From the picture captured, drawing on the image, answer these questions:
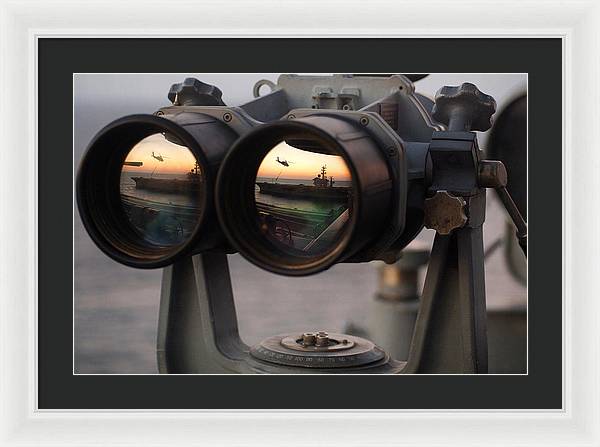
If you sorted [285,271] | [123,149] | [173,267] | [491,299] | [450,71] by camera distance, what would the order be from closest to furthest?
[285,271] → [123,149] → [450,71] → [173,267] → [491,299]

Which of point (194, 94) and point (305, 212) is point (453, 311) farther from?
point (194, 94)

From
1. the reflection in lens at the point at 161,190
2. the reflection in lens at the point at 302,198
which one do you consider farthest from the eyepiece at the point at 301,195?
the reflection in lens at the point at 161,190

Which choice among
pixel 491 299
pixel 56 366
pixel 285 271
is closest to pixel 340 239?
pixel 285 271

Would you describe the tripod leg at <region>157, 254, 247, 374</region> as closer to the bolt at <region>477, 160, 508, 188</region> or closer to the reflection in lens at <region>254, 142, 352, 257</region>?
the reflection in lens at <region>254, 142, 352, 257</region>

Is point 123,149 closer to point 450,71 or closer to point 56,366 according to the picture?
point 56,366

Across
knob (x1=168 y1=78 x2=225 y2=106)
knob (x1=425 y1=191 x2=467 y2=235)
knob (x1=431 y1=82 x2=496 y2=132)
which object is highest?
knob (x1=168 y1=78 x2=225 y2=106)

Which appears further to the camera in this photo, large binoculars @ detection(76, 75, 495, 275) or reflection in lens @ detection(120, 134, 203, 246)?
reflection in lens @ detection(120, 134, 203, 246)

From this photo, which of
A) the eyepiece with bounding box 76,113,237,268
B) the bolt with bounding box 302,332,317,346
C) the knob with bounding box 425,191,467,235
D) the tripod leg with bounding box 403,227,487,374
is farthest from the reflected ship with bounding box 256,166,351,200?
the bolt with bounding box 302,332,317,346
